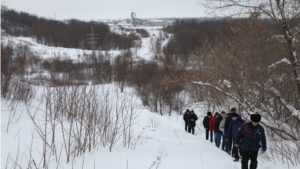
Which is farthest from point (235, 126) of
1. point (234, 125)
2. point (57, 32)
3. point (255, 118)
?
point (57, 32)

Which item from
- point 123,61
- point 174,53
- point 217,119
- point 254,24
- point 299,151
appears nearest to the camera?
point 299,151

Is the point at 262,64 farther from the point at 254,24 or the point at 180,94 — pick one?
the point at 180,94

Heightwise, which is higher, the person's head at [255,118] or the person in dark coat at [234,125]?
the person's head at [255,118]

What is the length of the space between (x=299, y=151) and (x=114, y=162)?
453cm

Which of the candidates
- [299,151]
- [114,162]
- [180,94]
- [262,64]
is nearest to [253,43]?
[262,64]

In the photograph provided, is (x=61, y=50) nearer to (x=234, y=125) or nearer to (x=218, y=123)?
(x=218, y=123)

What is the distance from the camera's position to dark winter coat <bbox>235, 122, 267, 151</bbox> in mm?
5316

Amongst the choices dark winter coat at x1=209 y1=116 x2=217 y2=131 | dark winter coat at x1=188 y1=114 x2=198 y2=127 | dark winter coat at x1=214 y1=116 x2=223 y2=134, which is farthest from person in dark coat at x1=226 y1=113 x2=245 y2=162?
dark winter coat at x1=188 y1=114 x2=198 y2=127

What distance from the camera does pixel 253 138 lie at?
17.5 ft

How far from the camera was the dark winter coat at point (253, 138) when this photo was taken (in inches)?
209

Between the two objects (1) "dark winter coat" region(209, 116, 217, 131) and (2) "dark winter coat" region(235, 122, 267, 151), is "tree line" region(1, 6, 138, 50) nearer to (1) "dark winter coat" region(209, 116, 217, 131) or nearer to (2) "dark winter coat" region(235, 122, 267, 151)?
(1) "dark winter coat" region(209, 116, 217, 131)

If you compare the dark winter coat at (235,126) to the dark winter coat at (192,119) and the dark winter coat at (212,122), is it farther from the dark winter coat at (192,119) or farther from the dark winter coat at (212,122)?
the dark winter coat at (192,119)

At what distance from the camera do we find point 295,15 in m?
7.23

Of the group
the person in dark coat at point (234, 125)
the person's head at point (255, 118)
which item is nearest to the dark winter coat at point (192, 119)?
the person in dark coat at point (234, 125)
